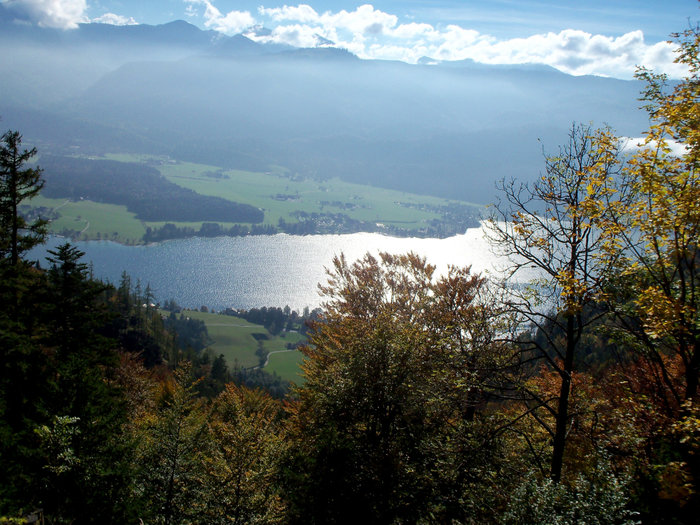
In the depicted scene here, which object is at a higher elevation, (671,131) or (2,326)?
(671,131)

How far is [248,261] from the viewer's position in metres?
155

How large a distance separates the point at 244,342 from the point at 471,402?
101532 millimetres

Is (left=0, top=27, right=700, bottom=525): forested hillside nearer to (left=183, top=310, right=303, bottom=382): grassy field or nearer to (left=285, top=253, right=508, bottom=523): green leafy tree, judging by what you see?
(left=285, top=253, right=508, bottom=523): green leafy tree

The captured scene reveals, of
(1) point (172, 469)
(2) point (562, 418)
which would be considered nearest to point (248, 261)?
(1) point (172, 469)

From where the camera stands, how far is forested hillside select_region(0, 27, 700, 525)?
7492 mm

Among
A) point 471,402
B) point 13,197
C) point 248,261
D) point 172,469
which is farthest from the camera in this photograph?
point 248,261

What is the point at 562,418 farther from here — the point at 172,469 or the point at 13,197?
the point at 13,197

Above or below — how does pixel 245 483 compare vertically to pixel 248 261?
above

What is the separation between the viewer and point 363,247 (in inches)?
5969

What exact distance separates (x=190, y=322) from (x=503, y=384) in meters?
108

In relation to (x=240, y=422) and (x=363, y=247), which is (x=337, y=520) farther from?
(x=363, y=247)

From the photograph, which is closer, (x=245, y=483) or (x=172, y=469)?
(x=245, y=483)

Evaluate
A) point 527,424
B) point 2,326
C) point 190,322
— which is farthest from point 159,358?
point 527,424

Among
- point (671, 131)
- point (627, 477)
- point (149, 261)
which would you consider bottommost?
point (149, 261)
